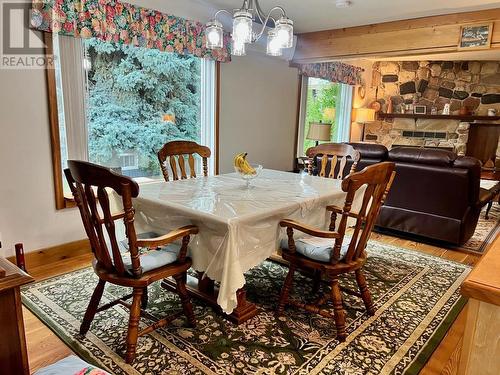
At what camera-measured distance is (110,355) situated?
180cm

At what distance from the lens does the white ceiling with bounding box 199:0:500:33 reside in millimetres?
3461

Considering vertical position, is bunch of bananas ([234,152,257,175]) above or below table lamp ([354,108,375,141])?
below

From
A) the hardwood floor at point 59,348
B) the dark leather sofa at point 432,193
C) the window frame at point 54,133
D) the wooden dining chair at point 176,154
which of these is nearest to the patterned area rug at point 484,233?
the dark leather sofa at point 432,193

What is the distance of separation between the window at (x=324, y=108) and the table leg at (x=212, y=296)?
3.55 m

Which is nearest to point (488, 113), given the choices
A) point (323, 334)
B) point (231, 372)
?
point (323, 334)

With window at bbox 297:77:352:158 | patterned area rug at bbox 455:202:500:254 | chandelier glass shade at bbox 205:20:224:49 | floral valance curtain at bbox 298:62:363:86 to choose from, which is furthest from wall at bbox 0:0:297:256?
patterned area rug at bbox 455:202:500:254

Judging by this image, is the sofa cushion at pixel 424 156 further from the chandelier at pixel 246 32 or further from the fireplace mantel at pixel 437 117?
the fireplace mantel at pixel 437 117

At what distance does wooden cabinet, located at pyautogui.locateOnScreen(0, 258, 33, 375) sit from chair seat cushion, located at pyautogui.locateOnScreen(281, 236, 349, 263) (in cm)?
141

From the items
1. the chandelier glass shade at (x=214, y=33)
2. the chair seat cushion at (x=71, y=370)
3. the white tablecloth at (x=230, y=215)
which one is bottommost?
the chair seat cushion at (x=71, y=370)

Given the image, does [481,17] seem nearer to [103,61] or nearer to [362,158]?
[362,158]

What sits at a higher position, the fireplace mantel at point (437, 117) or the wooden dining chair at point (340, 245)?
the fireplace mantel at point (437, 117)

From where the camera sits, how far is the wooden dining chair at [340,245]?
1.83m

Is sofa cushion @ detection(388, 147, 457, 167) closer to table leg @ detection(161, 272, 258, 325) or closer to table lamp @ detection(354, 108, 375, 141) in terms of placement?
table leg @ detection(161, 272, 258, 325)

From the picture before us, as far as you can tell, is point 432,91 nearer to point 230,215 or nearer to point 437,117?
point 437,117
